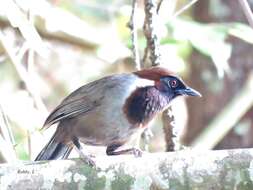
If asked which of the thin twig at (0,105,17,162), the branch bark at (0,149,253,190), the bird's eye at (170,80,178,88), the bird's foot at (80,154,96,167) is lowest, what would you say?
the branch bark at (0,149,253,190)

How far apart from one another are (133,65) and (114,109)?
2155 millimetres

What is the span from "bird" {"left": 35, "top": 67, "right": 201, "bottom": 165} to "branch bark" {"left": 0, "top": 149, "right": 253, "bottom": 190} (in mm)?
708

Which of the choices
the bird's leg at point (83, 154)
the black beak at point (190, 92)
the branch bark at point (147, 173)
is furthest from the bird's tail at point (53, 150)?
the branch bark at point (147, 173)

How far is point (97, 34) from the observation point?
595cm

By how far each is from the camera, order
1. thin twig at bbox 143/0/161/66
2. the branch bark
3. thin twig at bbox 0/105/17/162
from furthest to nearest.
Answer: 1. thin twig at bbox 143/0/161/66
2. thin twig at bbox 0/105/17/162
3. the branch bark

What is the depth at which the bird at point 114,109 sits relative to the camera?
372cm

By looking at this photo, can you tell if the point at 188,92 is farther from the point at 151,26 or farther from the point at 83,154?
the point at 83,154

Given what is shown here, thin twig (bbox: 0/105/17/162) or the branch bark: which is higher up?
thin twig (bbox: 0/105/17/162)

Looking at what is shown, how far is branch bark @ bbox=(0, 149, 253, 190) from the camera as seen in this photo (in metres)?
2.84

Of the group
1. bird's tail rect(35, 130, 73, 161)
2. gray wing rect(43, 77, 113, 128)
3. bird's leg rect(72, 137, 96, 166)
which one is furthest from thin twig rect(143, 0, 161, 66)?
bird's tail rect(35, 130, 73, 161)

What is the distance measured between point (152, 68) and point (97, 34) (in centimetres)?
225

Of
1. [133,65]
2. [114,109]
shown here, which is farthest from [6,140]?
[133,65]

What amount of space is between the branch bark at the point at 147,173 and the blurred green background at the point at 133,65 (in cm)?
63

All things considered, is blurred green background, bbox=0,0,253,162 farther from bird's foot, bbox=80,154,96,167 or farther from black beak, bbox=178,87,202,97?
bird's foot, bbox=80,154,96,167
